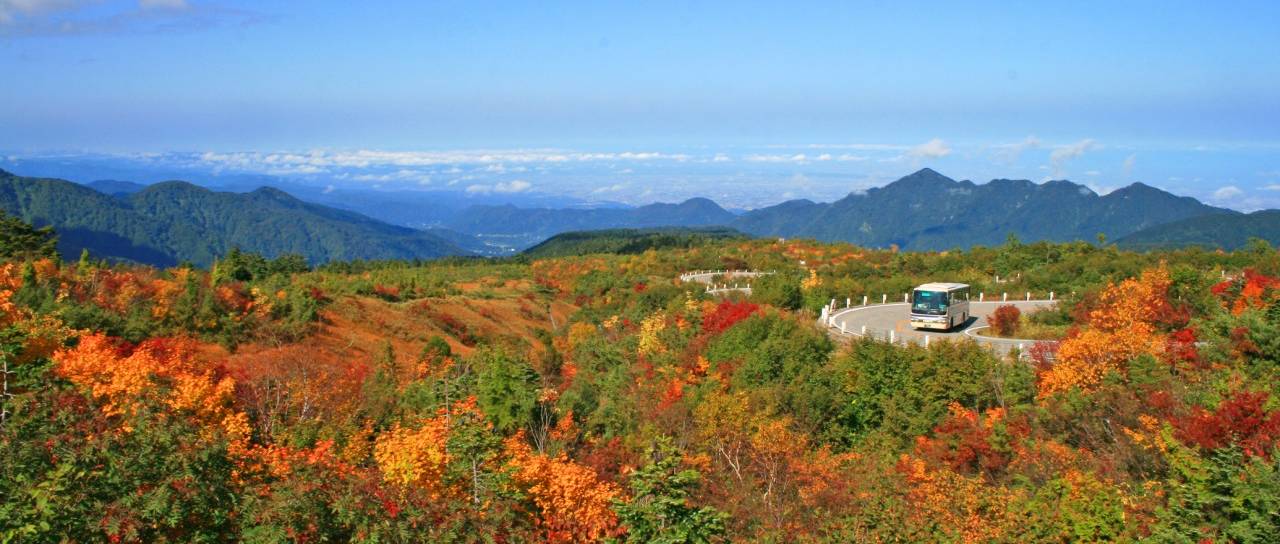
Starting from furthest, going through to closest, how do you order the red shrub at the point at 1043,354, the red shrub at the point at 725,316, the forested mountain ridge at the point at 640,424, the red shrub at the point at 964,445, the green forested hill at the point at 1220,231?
the green forested hill at the point at 1220,231, the red shrub at the point at 725,316, the red shrub at the point at 1043,354, the red shrub at the point at 964,445, the forested mountain ridge at the point at 640,424

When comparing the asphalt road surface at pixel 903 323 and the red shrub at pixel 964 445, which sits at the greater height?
the asphalt road surface at pixel 903 323

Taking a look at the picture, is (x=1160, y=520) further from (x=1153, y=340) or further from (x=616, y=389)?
(x=616, y=389)

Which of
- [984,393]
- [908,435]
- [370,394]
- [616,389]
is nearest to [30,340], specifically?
[370,394]

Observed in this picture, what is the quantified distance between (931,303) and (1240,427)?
1521cm

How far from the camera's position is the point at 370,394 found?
908 inches

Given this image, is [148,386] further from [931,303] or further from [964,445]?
[931,303]

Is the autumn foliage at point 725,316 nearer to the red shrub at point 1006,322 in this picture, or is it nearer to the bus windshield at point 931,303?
the bus windshield at point 931,303

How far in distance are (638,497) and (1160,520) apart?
7.42 meters

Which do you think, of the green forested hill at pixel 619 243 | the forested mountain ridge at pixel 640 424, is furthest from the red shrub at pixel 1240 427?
the green forested hill at pixel 619 243

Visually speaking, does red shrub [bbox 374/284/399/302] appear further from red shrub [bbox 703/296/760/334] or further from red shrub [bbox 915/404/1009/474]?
red shrub [bbox 915/404/1009/474]

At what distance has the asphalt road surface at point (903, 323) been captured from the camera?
26981mm

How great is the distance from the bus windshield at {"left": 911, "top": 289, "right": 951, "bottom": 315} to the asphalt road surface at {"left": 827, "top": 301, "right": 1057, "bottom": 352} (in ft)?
2.42

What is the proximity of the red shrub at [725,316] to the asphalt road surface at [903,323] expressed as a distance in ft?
9.73

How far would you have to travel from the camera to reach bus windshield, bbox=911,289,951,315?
2831cm
